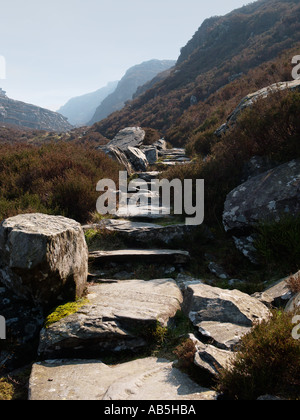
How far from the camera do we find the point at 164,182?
29.2 ft

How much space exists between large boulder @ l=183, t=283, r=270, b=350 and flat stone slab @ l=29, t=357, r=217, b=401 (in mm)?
605

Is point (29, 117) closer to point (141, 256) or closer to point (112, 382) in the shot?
point (141, 256)

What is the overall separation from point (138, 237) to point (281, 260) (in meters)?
2.86

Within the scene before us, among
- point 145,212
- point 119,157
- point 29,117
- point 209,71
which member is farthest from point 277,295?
point 29,117

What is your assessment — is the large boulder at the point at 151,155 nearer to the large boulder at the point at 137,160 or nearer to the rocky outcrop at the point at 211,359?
the large boulder at the point at 137,160

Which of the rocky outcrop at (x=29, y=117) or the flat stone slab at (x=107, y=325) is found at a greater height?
the rocky outcrop at (x=29, y=117)

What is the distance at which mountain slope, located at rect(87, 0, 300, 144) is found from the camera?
87.2ft

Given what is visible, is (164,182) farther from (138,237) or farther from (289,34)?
(289,34)

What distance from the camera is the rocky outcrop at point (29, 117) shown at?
10631cm

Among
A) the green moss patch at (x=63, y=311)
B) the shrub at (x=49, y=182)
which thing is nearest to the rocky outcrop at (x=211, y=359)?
the green moss patch at (x=63, y=311)

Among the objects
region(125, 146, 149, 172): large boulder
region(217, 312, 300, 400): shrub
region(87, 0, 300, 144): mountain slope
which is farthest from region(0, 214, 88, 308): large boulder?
region(87, 0, 300, 144): mountain slope

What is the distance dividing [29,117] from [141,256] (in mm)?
134873

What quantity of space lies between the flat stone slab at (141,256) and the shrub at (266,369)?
2932 millimetres

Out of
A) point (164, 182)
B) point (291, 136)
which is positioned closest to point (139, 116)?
point (164, 182)
